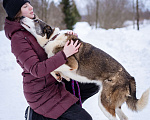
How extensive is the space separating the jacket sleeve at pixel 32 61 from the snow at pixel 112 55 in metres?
1.46

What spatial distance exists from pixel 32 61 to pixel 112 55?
18.1 ft

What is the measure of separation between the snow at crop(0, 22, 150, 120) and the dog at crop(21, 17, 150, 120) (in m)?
0.34

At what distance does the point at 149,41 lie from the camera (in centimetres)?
744

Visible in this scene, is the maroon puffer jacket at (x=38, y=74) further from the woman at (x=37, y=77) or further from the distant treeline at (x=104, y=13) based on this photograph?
the distant treeline at (x=104, y=13)

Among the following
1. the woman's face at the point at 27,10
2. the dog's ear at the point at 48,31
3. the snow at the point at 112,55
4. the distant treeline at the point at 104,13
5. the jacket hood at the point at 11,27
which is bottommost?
the snow at the point at 112,55

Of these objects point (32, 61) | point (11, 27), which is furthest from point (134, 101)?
point (11, 27)

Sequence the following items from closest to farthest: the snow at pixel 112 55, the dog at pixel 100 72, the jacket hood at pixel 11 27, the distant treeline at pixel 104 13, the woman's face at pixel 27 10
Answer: the jacket hood at pixel 11 27 → the woman's face at pixel 27 10 → the dog at pixel 100 72 → the snow at pixel 112 55 → the distant treeline at pixel 104 13

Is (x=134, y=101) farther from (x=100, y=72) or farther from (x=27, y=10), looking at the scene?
(x=27, y=10)

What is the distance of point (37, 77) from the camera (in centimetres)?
157

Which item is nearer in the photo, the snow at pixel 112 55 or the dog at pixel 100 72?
the dog at pixel 100 72

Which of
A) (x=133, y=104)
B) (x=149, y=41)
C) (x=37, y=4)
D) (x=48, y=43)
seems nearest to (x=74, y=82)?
(x=48, y=43)

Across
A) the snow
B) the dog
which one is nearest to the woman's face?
the dog

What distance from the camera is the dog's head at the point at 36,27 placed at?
1.77 meters

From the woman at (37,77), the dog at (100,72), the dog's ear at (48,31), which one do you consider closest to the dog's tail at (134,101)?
the dog at (100,72)
